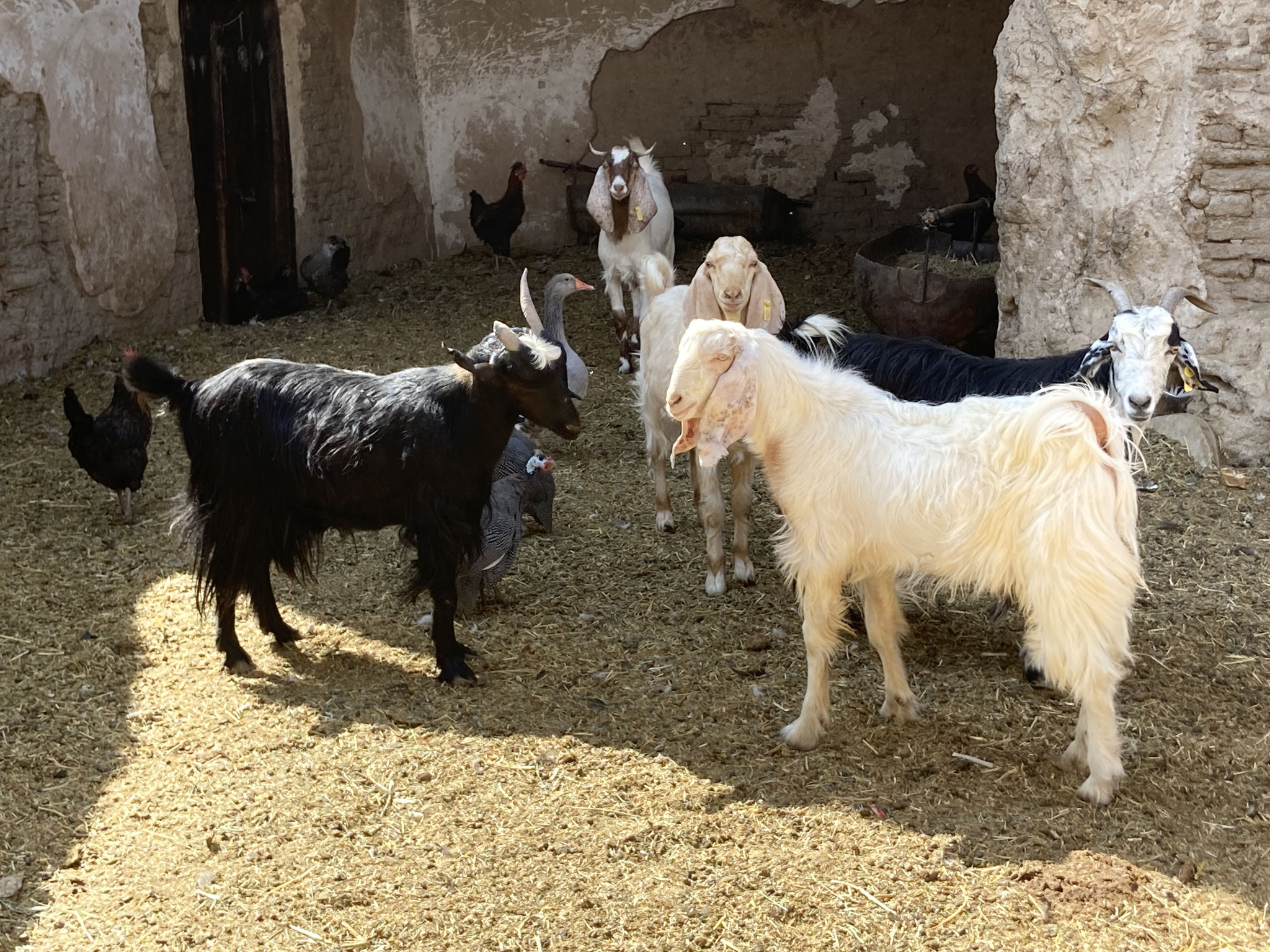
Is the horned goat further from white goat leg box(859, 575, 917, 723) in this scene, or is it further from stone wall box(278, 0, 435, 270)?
stone wall box(278, 0, 435, 270)

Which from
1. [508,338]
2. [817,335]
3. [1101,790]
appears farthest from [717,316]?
[1101,790]

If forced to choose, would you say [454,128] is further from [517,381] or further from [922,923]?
[922,923]

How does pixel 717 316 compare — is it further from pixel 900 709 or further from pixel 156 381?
pixel 156 381

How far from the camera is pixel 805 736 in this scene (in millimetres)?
4543

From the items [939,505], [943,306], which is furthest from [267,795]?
[943,306]

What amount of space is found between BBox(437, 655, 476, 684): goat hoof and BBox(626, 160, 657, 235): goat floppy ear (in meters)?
5.45

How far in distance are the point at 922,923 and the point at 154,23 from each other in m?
8.95

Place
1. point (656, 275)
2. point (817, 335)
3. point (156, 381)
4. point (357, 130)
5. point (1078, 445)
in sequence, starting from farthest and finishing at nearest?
point (357, 130)
point (656, 275)
point (817, 335)
point (156, 381)
point (1078, 445)

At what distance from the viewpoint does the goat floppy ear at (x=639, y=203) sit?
9.68 metres

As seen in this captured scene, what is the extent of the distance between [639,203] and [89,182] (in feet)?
13.6

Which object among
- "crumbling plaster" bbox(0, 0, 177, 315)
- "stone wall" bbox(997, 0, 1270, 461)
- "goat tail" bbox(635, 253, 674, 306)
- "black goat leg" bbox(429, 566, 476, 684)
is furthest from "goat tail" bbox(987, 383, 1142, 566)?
"crumbling plaster" bbox(0, 0, 177, 315)

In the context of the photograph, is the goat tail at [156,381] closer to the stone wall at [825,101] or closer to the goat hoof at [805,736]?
the goat hoof at [805,736]

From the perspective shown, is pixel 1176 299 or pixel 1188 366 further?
pixel 1176 299

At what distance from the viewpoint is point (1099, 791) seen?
13.4 ft
